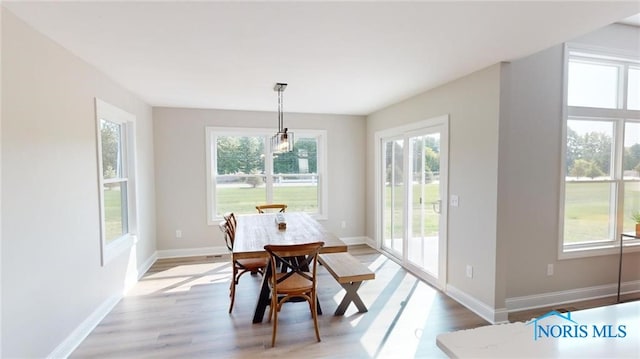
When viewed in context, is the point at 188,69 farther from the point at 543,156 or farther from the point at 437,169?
the point at 543,156

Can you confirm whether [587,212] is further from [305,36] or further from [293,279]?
[305,36]

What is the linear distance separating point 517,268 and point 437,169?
4.38 feet

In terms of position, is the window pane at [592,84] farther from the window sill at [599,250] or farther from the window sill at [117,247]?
the window sill at [117,247]

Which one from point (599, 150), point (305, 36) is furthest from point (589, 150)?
point (305, 36)

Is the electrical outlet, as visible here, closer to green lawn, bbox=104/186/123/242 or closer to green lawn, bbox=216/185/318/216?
green lawn, bbox=216/185/318/216

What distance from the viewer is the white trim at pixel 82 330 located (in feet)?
7.61

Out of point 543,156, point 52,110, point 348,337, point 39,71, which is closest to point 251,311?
point 348,337

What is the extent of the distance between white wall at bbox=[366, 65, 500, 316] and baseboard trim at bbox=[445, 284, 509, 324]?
0.12ft

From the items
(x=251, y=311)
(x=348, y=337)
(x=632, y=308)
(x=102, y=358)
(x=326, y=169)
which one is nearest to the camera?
(x=632, y=308)

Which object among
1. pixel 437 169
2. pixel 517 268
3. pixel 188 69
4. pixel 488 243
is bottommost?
pixel 517 268

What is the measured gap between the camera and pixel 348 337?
2.62 m

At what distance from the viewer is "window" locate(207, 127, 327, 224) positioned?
5.23 metres

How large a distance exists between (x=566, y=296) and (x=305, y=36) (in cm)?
361

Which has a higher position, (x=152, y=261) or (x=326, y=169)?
(x=326, y=169)
